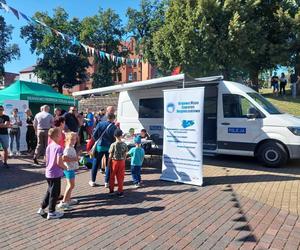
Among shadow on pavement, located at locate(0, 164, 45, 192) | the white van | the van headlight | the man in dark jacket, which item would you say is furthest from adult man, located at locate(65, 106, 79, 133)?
the van headlight

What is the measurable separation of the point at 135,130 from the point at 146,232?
7484 millimetres

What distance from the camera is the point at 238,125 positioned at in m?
10.4

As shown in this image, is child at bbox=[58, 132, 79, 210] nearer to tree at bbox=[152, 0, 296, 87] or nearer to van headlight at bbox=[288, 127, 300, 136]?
van headlight at bbox=[288, 127, 300, 136]

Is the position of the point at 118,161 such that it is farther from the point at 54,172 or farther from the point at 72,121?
the point at 72,121

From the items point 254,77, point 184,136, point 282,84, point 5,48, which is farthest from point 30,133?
point 5,48

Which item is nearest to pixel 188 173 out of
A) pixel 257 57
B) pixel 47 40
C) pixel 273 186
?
pixel 273 186

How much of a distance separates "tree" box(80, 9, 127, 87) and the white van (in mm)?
41492

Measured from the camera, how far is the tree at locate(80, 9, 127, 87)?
171 ft

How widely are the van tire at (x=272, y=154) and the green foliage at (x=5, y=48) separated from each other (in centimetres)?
4199

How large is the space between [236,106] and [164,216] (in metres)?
5.71

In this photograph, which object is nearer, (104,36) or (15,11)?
(15,11)

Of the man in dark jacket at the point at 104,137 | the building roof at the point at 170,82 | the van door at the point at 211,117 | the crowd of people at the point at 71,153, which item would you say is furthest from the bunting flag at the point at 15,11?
the man in dark jacket at the point at 104,137

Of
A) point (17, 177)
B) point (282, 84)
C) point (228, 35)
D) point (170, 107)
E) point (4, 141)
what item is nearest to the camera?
point (170, 107)

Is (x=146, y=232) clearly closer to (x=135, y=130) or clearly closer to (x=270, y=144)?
(x=270, y=144)
